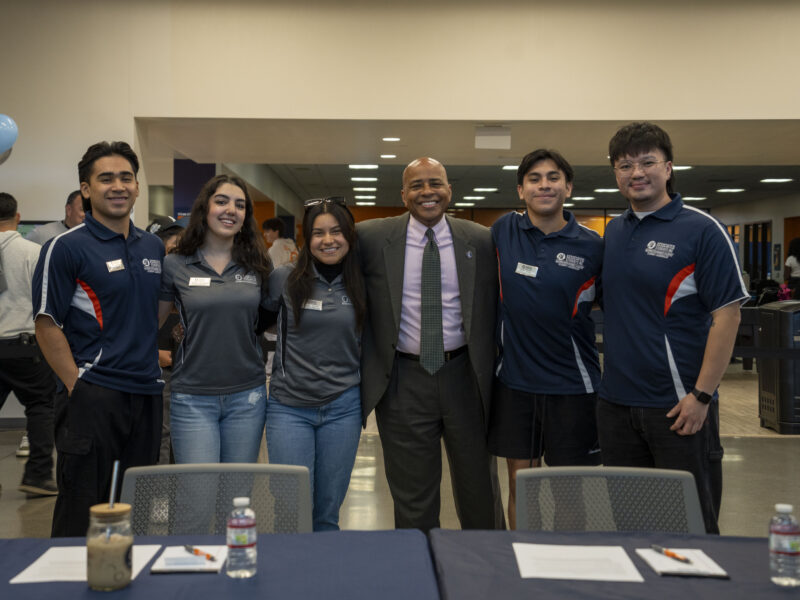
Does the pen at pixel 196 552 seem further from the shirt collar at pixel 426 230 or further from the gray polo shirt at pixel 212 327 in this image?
the shirt collar at pixel 426 230

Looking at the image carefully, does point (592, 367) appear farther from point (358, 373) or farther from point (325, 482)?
point (325, 482)

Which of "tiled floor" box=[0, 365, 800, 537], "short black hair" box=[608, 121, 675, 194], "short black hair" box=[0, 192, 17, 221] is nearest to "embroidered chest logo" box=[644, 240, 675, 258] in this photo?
"short black hair" box=[608, 121, 675, 194]

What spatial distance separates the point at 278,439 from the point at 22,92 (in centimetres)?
467

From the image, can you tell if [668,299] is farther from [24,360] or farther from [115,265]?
[24,360]

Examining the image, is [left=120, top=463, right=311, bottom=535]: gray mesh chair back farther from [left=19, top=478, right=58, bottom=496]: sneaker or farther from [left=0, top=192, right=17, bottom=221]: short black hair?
[left=0, top=192, right=17, bottom=221]: short black hair

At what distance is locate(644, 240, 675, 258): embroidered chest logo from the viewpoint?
2.54 m

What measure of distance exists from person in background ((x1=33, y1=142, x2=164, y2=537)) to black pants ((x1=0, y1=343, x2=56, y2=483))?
2250 mm

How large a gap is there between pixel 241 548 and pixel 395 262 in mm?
1615

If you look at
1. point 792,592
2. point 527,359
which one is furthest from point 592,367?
point 792,592

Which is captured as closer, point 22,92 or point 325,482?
point 325,482

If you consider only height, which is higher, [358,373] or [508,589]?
[358,373]

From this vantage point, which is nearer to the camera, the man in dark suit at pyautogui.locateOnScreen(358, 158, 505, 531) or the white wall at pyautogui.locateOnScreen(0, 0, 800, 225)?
the man in dark suit at pyautogui.locateOnScreen(358, 158, 505, 531)

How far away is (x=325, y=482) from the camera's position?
280cm

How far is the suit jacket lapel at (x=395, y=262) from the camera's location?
9.54 ft
